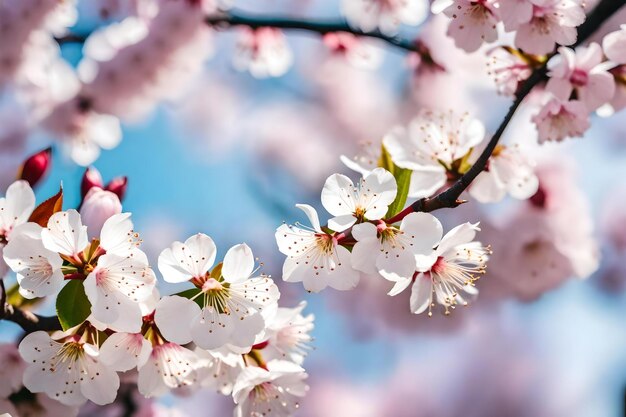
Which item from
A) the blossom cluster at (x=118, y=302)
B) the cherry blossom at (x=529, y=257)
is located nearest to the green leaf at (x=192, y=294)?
the blossom cluster at (x=118, y=302)

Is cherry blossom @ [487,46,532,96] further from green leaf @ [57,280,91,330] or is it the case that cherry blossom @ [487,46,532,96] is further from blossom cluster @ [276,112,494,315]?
green leaf @ [57,280,91,330]

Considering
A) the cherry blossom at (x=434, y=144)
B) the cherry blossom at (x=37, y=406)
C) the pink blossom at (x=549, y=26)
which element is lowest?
the cherry blossom at (x=37, y=406)

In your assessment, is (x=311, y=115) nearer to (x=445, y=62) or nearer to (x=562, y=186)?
(x=445, y=62)

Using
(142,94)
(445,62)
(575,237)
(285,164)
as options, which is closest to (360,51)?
(445,62)

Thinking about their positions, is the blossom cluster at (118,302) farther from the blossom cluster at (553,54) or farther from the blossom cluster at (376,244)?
the blossom cluster at (553,54)

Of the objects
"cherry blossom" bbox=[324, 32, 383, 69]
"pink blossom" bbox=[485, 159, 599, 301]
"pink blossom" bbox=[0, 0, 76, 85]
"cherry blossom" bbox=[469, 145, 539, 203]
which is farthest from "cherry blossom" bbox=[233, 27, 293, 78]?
"cherry blossom" bbox=[469, 145, 539, 203]
